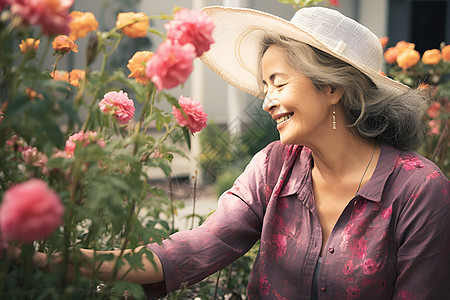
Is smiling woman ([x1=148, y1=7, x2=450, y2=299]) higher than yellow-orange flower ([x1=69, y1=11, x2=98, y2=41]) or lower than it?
lower

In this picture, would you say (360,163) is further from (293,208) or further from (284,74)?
(284,74)

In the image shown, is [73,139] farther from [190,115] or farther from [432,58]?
[432,58]

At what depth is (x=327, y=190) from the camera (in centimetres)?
191

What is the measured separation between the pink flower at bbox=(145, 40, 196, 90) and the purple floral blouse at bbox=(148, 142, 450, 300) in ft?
2.67

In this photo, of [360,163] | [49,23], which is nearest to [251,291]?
[360,163]

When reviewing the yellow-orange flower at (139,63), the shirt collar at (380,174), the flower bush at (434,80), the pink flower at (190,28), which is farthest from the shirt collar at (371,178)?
the flower bush at (434,80)

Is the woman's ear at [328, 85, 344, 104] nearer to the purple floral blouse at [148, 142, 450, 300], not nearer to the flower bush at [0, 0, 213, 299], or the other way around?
the purple floral blouse at [148, 142, 450, 300]

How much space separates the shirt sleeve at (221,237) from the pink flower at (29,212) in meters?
0.91

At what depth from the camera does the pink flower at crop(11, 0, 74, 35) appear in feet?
2.61

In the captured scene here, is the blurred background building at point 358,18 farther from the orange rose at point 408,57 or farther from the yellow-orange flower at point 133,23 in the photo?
the yellow-orange flower at point 133,23

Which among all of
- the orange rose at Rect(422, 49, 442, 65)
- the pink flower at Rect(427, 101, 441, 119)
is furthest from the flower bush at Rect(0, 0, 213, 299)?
the pink flower at Rect(427, 101, 441, 119)

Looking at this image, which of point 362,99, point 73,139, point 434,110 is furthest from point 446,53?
point 73,139

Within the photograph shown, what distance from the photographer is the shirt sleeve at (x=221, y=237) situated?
165cm

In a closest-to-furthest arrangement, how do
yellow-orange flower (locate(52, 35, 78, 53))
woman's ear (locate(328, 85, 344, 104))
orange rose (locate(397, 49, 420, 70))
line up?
yellow-orange flower (locate(52, 35, 78, 53)) < woman's ear (locate(328, 85, 344, 104)) < orange rose (locate(397, 49, 420, 70))
